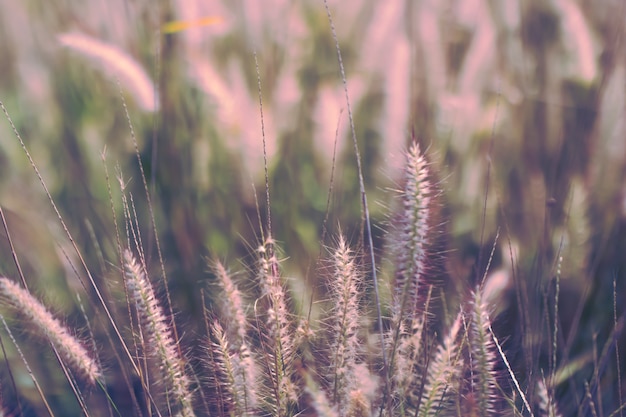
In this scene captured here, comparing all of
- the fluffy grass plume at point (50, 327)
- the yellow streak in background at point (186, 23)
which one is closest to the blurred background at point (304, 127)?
the yellow streak in background at point (186, 23)

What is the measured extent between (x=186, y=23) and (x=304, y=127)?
238mm

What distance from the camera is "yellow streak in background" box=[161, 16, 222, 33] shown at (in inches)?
36.2

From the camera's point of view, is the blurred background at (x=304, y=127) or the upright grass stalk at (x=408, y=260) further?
the blurred background at (x=304, y=127)

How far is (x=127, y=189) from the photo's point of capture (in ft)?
3.18

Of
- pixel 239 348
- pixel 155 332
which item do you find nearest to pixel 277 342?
pixel 239 348

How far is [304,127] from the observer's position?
0.97m

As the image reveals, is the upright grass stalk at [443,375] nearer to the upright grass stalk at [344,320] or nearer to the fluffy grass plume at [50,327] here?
the upright grass stalk at [344,320]

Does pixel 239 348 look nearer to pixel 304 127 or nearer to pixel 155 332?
pixel 155 332

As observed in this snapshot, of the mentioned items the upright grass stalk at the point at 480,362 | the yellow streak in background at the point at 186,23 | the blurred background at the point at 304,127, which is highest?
the yellow streak in background at the point at 186,23

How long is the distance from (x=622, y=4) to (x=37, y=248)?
3.30 feet

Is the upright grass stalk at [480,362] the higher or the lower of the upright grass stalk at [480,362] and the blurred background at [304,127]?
the lower

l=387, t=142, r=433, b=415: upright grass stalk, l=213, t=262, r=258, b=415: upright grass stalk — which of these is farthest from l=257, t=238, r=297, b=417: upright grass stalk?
l=387, t=142, r=433, b=415: upright grass stalk

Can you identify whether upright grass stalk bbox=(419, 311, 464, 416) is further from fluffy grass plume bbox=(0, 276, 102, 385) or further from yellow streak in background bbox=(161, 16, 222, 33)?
yellow streak in background bbox=(161, 16, 222, 33)

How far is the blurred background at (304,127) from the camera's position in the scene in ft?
3.06
